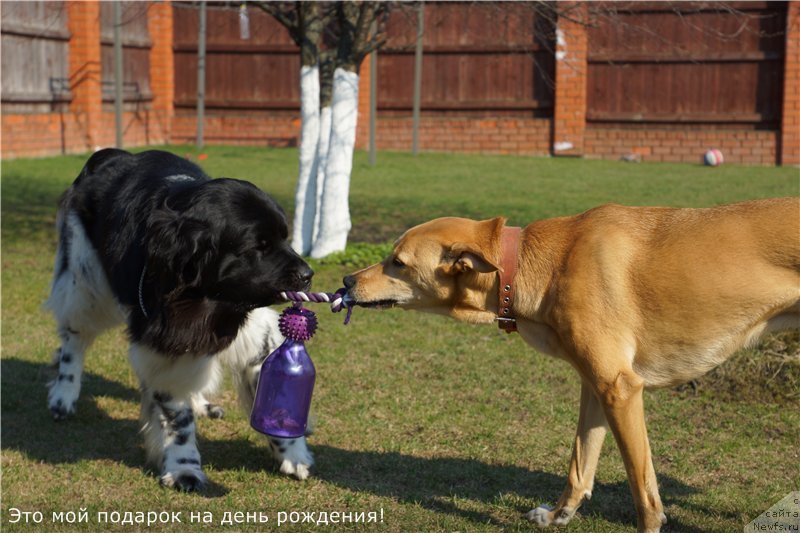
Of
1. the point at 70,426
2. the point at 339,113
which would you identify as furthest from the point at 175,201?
the point at 339,113

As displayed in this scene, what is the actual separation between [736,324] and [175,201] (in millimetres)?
2678

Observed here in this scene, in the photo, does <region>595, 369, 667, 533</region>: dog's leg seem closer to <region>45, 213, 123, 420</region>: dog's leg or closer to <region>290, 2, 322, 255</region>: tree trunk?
<region>45, 213, 123, 420</region>: dog's leg

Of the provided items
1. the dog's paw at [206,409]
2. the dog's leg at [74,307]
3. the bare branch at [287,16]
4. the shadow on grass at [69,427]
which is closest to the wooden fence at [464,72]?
the bare branch at [287,16]

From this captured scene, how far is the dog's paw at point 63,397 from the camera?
5.86 meters

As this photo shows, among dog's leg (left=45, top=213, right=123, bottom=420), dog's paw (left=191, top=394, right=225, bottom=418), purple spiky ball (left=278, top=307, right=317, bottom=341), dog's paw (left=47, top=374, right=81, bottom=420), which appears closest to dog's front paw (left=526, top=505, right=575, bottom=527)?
purple spiky ball (left=278, top=307, right=317, bottom=341)

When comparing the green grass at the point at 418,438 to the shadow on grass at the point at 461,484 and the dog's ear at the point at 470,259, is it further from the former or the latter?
the dog's ear at the point at 470,259

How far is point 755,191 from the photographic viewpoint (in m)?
15.7

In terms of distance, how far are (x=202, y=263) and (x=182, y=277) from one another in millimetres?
126

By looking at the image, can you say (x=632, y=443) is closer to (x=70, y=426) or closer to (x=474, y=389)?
(x=474, y=389)

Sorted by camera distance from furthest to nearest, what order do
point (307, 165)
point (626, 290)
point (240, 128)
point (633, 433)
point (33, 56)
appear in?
point (240, 128) → point (33, 56) → point (307, 165) → point (626, 290) → point (633, 433)

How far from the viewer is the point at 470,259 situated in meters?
4.06

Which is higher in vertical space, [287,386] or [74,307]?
[74,307]

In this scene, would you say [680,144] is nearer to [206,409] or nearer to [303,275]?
[206,409]

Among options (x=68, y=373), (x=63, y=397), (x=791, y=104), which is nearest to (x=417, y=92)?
(x=791, y=104)
